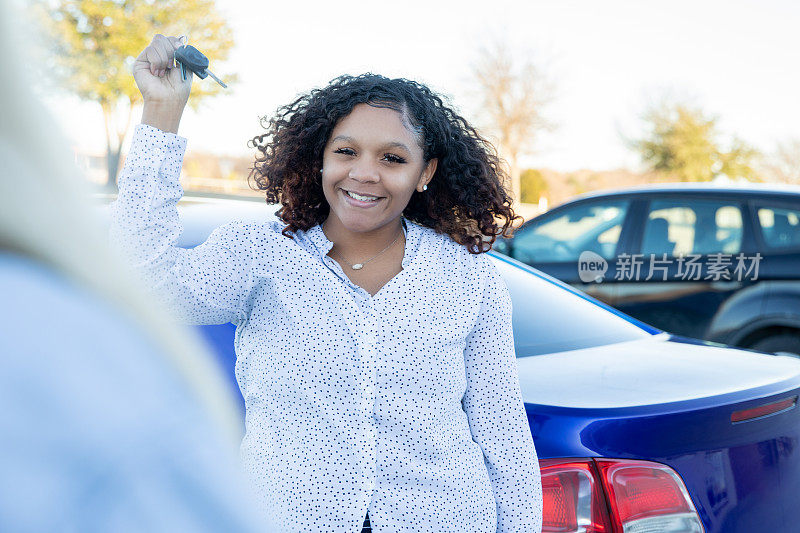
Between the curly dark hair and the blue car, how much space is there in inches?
18.8

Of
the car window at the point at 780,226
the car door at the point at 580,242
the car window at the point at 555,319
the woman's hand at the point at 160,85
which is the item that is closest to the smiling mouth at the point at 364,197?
the woman's hand at the point at 160,85

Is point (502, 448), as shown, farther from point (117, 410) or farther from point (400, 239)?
point (117, 410)

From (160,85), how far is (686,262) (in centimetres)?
493

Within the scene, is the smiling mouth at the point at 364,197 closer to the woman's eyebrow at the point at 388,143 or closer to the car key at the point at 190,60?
the woman's eyebrow at the point at 388,143

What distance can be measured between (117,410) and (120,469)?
0.03 meters

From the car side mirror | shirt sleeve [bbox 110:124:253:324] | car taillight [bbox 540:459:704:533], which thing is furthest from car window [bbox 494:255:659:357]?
the car side mirror

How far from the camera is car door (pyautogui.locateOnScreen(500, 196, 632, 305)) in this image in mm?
5828

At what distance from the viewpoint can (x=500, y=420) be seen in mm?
1696

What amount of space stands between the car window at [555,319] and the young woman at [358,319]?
2.54 feet

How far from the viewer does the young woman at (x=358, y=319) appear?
1.51m

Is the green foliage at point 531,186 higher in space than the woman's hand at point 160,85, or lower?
lower

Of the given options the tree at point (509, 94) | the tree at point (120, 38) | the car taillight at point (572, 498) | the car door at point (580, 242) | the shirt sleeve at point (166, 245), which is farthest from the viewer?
the tree at point (509, 94)

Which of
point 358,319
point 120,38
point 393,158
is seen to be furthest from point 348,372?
point 120,38

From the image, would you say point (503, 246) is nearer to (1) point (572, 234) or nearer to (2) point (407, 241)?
(1) point (572, 234)
